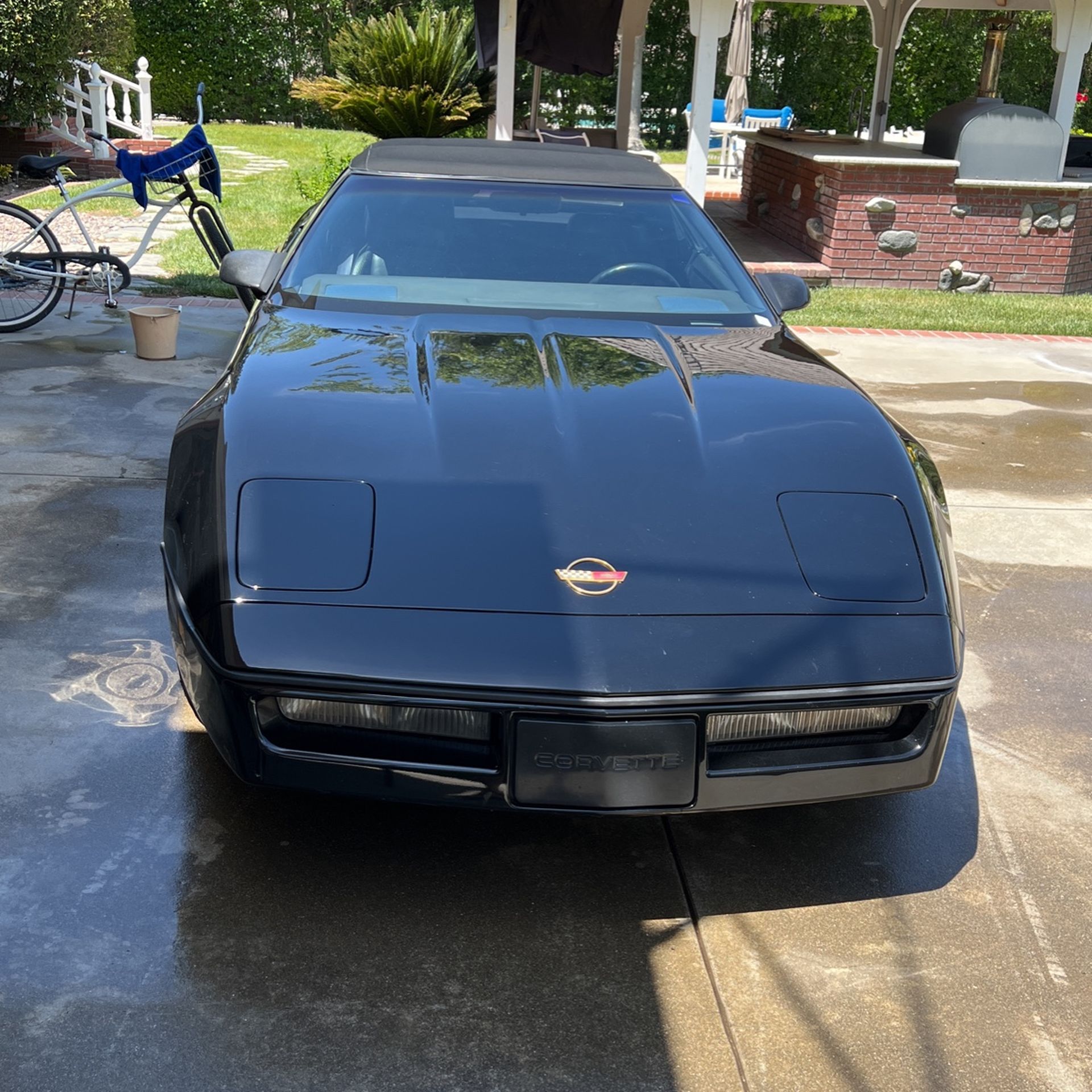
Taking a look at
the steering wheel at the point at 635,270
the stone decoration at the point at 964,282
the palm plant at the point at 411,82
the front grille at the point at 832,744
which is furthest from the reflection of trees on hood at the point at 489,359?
the palm plant at the point at 411,82

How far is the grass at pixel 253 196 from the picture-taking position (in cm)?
923

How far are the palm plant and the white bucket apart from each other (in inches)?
283

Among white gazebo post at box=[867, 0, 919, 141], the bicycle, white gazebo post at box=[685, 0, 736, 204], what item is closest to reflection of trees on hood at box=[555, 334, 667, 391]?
the bicycle

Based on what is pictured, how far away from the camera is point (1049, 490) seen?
5613 mm

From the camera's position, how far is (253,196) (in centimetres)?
1290

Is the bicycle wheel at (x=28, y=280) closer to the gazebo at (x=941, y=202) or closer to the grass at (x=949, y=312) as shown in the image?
the gazebo at (x=941, y=202)

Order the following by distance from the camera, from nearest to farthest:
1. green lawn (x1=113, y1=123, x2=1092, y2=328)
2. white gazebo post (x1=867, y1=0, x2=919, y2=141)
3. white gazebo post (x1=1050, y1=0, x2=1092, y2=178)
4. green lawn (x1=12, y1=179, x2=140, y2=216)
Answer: green lawn (x1=113, y1=123, x2=1092, y2=328), white gazebo post (x1=1050, y1=0, x2=1092, y2=178), green lawn (x1=12, y1=179, x2=140, y2=216), white gazebo post (x1=867, y1=0, x2=919, y2=141)

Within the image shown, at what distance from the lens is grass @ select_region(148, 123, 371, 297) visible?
9227 millimetres

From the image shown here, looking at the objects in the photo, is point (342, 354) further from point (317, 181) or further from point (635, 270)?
point (317, 181)

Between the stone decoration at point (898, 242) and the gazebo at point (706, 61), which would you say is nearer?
the gazebo at point (706, 61)

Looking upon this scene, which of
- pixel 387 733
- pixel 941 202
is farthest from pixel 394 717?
pixel 941 202

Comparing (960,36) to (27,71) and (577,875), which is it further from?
(577,875)

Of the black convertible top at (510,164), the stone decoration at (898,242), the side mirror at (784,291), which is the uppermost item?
the black convertible top at (510,164)

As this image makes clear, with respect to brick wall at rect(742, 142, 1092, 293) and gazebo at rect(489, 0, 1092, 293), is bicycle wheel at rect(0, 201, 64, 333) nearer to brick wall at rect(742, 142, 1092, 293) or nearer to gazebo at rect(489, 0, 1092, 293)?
gazebo at rect(489, 0, 1092, 293)
